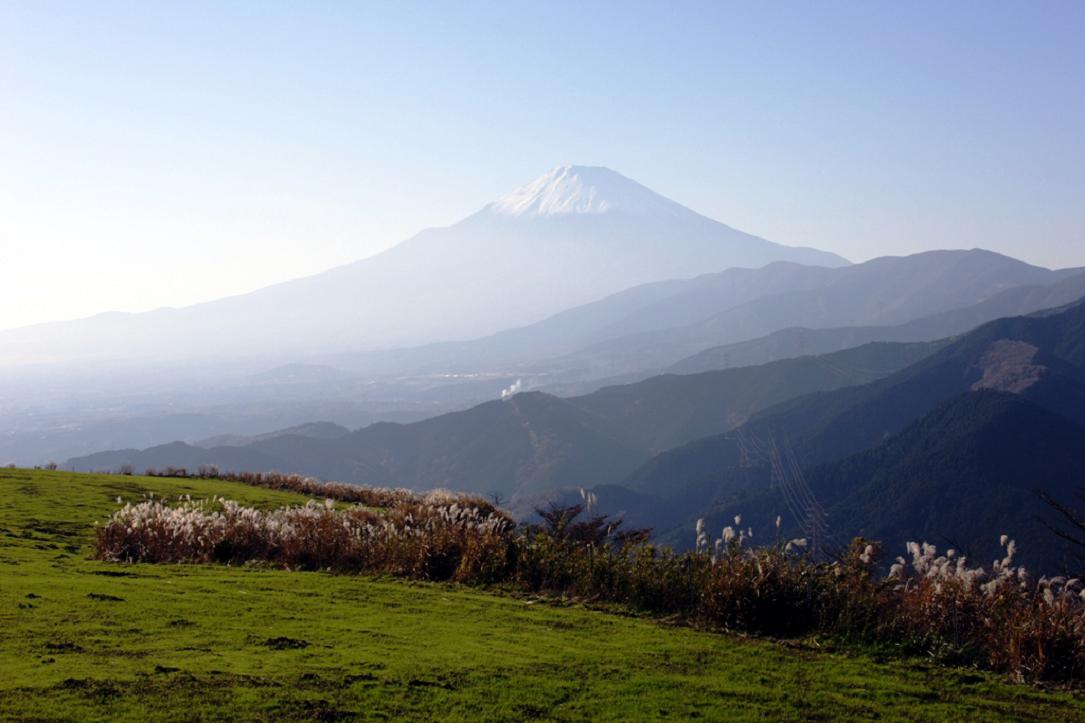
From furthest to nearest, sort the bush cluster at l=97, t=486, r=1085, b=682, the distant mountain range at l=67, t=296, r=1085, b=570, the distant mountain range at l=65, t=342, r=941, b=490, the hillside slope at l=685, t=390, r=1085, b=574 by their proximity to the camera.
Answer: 1. the distant mountain range at l=65, t=342, r=941, b=490
2. the distant mountain range at l=67, t=296, r=1085, b=570
3. the hillside slope at l=685, t=390, r=1085, b=574
4. the bush cluster at l=97, t=486, r=1085, b=682

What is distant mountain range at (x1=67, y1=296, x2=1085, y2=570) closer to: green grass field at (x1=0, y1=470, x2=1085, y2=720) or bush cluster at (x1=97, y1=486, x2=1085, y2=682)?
bush cluster at (x1=97, y1=486, x2=1085, y2=682)

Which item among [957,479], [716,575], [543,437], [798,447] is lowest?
[543,437]

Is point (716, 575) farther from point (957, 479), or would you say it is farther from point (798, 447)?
point (798, 447)

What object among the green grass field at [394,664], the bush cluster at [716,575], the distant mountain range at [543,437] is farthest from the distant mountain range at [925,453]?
the green grass field at [394,664]

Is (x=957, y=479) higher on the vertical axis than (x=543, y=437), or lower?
higher

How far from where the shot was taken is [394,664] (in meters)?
6.43

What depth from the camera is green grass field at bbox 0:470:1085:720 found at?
217 inches

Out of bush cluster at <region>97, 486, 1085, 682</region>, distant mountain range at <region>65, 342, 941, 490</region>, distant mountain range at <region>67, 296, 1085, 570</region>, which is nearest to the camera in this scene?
bush cluster at <region>97, 486, 1085, 682</region>

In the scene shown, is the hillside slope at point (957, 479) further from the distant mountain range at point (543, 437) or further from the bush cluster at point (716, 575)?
the bush cluster at point (716, 575)

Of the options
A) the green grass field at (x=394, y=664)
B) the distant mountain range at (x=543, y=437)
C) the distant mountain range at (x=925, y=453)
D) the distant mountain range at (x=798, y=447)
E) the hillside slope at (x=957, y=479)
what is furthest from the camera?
the distant mountain range at (x=543, y=437)

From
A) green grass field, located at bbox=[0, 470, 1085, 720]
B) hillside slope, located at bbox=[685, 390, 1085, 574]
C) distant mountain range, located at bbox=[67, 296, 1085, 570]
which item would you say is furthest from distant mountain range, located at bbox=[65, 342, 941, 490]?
green grass field, located at bbox=[0, 470, 1085, 720]

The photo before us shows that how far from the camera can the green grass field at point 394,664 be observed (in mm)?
5512

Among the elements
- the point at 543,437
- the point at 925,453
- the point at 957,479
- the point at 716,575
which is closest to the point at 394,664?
the point at 716,575

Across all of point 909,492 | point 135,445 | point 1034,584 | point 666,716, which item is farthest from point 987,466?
point 135,445
